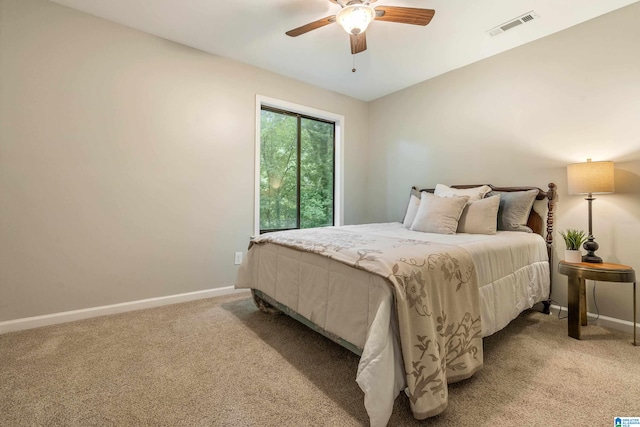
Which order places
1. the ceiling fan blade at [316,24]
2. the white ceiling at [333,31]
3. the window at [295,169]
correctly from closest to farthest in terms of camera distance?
the ceiling fan blade at [316,24] → the white ceiling at [333,31] → the window at [295,169]

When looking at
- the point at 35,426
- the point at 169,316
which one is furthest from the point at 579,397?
the point at 169,316

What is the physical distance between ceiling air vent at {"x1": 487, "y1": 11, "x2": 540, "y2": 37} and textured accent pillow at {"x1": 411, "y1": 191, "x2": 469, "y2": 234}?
1505mm

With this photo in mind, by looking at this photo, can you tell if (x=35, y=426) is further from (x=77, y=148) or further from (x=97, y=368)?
(x=77, y=148)

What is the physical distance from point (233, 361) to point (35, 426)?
2.83 feet

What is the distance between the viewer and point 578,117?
244 cm

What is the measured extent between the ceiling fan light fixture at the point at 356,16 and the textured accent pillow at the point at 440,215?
63.4 inches

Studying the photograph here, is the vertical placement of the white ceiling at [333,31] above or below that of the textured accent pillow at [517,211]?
above

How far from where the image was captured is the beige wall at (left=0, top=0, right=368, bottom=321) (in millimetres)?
2119

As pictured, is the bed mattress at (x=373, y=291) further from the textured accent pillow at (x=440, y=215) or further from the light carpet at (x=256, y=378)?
the textured accent pillow at (x=440, y=215)

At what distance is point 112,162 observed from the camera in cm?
245

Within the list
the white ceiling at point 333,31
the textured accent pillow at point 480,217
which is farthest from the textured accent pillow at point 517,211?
the white ceiling at point 333,31

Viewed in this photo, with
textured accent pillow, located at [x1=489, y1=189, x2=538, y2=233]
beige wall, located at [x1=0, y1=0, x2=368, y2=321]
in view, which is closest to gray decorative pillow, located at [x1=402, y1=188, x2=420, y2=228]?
textured accent pillow, located at [x1=489, y1=189, x2=538, y2=233]

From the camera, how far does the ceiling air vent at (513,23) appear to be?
7.54 ft

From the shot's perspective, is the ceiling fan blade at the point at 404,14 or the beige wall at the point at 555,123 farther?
the beige wall at the point at 555,123
